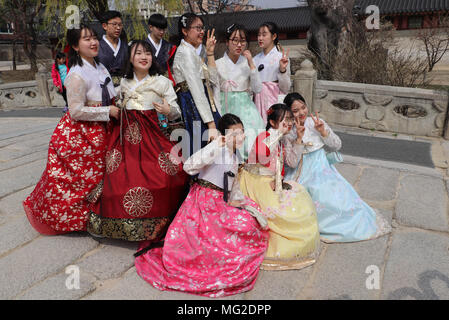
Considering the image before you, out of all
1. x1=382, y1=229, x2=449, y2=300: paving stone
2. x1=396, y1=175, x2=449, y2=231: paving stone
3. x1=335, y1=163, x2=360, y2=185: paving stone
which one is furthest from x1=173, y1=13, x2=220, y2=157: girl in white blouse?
x1=335, y1=163, x2=360, y2=185: paving stone

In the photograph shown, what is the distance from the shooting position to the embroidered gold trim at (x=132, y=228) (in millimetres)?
2742

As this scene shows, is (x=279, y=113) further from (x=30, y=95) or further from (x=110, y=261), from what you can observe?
(x=30, y=95)

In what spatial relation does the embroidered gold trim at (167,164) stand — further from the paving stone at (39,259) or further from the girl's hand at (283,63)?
the girl's hand at (283,63)

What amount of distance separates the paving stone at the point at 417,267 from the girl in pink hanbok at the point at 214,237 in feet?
3.12

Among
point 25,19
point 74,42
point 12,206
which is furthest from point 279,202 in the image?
point 25,19

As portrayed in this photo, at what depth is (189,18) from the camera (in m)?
3.09

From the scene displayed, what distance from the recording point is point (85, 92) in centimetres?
288

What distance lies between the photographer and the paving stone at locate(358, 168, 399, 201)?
399cm

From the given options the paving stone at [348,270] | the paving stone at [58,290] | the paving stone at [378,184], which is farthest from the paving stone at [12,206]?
the paving stone at [378,184]

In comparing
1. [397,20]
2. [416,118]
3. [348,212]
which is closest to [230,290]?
[348,212]

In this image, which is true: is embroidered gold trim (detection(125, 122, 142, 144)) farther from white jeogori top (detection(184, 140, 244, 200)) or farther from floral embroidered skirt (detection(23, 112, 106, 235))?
white jeogori top (detection(184, 140, 244, 200))

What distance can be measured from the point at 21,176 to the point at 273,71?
11.6 ft

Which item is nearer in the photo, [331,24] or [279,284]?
[279,284]
